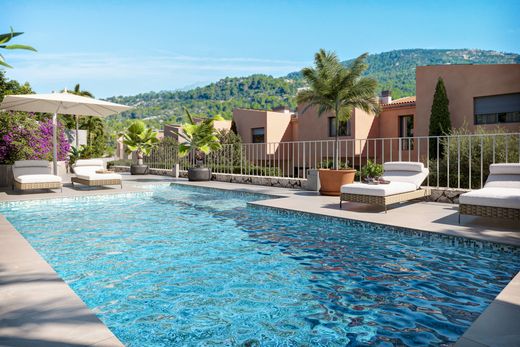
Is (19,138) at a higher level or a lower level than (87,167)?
higher

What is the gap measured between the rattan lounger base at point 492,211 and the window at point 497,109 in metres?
15.4

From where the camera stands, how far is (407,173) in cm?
727

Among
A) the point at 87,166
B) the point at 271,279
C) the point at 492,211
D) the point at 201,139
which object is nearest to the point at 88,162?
the point at 87,166

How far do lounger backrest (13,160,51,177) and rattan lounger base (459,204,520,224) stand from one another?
975 centimetres

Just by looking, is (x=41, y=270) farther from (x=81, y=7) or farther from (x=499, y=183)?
(x=81, y=7)

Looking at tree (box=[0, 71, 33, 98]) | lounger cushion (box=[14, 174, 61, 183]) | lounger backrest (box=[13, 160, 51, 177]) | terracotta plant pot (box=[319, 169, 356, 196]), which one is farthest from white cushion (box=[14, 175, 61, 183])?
terracotta plant pot (box=[319, 169, 356, 196])

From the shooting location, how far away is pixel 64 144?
A: 48.2ft

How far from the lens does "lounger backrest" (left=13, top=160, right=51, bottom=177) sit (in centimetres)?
938

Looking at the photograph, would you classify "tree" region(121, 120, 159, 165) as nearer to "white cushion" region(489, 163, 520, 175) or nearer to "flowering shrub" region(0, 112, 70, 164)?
"flowering shrub" region(0, 112, 70, 164)

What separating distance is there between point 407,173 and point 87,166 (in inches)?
360

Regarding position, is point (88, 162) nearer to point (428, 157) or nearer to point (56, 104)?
point (56, 104)

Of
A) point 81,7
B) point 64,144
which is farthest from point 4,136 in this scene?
point 81,7

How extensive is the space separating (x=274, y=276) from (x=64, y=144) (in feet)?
45.8

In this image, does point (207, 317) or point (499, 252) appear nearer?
point (207, 317)
